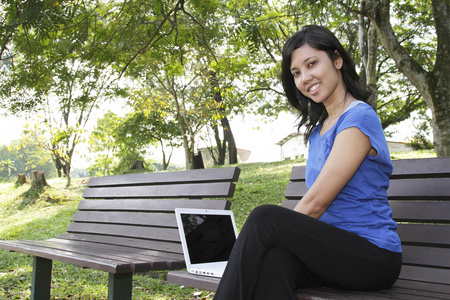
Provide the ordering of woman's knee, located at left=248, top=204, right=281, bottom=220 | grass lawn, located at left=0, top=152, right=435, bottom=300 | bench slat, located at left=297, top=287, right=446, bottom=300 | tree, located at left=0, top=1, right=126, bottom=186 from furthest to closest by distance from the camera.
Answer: tree, located at left=0, top=1, right=126, bottom=186 < grass lawn, located at left=0, top=152, right=435, bottom=300 < woman's knee, located at left=248, top=204, right=281, bottom=220 < bench slat, located at left=297, top=287, right=446, bottom=300

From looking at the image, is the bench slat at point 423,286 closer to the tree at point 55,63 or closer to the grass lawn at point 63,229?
the grass lawn at point 63,229

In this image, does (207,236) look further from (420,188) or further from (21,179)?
(21,179)

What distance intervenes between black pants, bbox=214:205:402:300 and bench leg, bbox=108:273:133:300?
3.34ft

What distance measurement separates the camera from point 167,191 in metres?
3.79

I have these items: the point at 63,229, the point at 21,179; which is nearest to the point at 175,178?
the point at 63,229

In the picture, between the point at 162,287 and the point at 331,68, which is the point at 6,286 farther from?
the point at 331,68

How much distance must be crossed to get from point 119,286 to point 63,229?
6380 millimetres

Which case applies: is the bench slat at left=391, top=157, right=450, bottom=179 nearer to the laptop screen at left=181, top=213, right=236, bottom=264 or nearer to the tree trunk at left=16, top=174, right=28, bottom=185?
the laptop screen at left=181, top=213, right=236, bottom=264

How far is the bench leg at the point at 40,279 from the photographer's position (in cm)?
Result: 371

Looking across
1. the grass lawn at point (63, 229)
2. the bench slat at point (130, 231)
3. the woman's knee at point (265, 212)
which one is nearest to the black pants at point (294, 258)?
the woman's knee at point (265, 212)

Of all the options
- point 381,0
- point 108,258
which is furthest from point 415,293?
point 381,0

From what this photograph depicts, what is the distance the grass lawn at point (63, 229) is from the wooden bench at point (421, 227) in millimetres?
2317

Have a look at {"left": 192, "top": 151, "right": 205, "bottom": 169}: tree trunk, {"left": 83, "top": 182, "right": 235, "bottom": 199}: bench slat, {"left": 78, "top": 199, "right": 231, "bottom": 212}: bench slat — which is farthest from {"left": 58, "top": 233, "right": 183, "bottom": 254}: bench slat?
{"left": 192, "top": 151, "right": 205, "bottom": 169}: tree trunk

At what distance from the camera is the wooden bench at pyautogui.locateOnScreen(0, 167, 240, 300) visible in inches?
109
